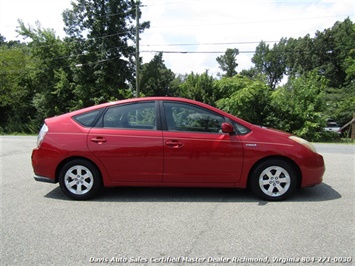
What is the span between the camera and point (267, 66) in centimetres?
7000

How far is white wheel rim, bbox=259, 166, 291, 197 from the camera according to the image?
428 cm

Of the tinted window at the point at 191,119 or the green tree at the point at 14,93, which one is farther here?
the green tree at the point at 14,93

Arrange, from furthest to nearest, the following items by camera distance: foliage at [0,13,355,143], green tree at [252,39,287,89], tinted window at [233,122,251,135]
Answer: green tree at [252,39,287,89], foliage at [0,13,355,143], tinted window at [233,122,251,135]

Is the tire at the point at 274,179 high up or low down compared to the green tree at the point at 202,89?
down

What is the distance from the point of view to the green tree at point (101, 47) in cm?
2636

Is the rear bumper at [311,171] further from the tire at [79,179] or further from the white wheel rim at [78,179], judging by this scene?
the white wheel rim at [78,179]

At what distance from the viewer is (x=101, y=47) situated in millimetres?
26531

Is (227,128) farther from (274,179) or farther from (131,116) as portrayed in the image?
(131,116)

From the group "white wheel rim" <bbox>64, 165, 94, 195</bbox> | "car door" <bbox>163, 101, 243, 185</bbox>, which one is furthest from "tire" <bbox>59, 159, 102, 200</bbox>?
"car door" <bbox>163, 101, 243, 185</bbox>

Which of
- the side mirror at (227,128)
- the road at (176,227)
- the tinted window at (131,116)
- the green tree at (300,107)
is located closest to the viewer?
the road at (176,227)

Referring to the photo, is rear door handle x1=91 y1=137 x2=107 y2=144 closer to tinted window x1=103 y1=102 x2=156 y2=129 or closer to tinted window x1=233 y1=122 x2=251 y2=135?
tinted window x1=103 y1=102 x2=156 y2=129

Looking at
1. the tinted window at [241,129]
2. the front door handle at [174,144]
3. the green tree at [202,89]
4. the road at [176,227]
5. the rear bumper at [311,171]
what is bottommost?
the road at [176,227]

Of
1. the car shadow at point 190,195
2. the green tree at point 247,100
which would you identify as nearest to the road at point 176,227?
the car shadow at point 190,195

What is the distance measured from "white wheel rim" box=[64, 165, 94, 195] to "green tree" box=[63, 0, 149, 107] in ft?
72.3
